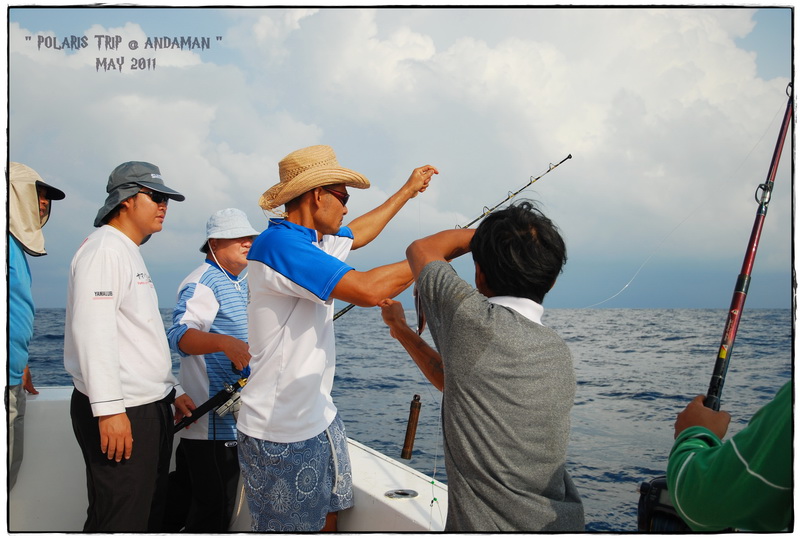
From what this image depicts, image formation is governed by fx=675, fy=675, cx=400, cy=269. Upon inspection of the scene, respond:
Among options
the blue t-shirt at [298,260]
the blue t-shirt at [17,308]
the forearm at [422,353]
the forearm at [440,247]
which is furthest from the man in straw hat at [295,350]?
the blue t-shirt at [17,308]

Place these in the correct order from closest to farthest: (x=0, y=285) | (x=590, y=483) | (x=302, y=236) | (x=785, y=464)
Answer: (x=785, y=464)
(x=302, y=236)
(x=0, y=285)
(x=590, y=483)

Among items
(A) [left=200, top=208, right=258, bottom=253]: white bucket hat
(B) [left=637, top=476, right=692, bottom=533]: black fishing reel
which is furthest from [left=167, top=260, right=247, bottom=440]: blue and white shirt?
(B) [left=637, top=476, right=692, bottom=533]: black fishing reel

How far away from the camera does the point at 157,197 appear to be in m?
2.66

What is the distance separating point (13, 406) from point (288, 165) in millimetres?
1698

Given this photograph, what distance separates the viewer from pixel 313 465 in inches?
85.0

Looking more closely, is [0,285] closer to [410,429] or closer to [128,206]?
[128,206]

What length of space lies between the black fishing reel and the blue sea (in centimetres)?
45

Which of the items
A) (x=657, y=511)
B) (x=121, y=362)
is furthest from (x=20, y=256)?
(x=657, y=511)

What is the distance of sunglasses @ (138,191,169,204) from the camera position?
2619 mm

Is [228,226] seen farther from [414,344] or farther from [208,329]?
[414,344]

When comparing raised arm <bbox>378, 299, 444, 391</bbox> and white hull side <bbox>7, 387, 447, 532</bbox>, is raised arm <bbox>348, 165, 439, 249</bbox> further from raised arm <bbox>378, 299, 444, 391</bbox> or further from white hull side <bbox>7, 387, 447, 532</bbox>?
white hull side <bbox>7, 387, 447, 532</bbox>

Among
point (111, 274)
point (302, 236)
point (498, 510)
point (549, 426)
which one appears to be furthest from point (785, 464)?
point (111, 274)

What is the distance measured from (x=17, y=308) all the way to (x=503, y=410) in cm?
225

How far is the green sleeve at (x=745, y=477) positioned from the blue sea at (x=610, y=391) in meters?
0.62
